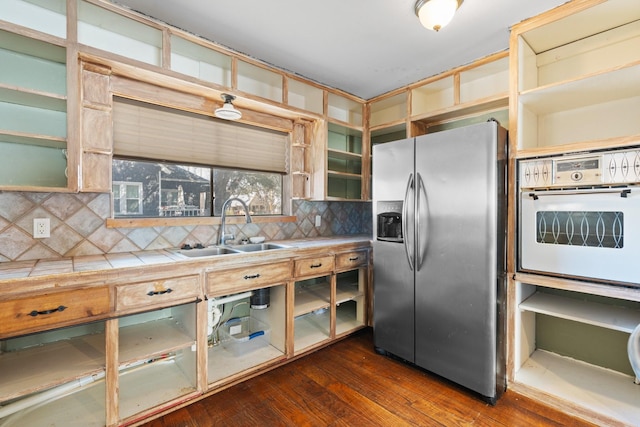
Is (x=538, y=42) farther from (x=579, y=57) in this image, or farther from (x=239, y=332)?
(x=239, y=332)

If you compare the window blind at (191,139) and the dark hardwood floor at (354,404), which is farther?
the window blind at (191,139)

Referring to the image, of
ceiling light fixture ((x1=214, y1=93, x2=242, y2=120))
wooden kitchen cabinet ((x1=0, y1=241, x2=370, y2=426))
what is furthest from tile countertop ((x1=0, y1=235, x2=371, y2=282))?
ceiling light fixture ((x1=214, y1=93, x2=242, y2=120))

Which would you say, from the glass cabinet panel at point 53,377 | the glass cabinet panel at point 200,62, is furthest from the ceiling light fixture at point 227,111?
the glass cabinet panel at point 53,377

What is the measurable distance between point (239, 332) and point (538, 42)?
Result: 329 cm

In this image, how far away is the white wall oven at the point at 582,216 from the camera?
5.47ft

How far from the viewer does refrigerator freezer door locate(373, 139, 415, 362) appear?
7.45 feet

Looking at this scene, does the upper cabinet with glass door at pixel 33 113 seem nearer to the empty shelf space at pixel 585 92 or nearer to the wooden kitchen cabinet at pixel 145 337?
the wooden kitchen cabinet at pixel 145 337

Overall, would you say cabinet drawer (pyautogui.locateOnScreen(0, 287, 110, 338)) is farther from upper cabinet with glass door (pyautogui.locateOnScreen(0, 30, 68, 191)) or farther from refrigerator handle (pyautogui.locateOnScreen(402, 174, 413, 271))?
refrigerator handle (pyautogui.locateOnScreen(402, 174, 413, 271))

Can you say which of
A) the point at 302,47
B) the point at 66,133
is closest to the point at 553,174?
the point at 302,47

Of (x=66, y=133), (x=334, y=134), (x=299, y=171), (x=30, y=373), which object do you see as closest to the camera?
(x=30, y=373)

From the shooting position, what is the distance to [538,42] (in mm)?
2158

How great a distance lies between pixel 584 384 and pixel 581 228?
104 cm

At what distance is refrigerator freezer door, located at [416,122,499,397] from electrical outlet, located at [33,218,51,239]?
2436mm

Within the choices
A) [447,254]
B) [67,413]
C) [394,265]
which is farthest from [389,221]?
[67,413]
